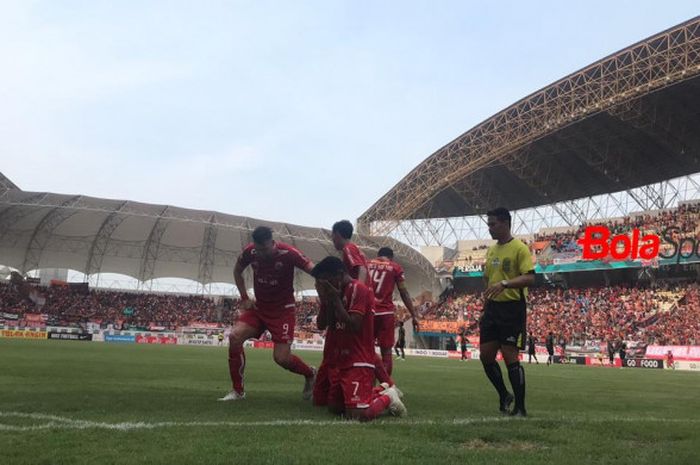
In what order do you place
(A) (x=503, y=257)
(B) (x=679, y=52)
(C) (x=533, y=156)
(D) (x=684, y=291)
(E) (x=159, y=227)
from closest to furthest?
(A) (x=503, y=257)
(B) (x=679, y=52)
(D) (x=684, y=291)
(C) (x=533, y=156)
(E) (x=159, y=227)

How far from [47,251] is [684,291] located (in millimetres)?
53901

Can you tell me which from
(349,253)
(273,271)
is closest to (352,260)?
(349,253)

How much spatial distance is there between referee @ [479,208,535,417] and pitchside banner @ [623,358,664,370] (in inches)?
1150

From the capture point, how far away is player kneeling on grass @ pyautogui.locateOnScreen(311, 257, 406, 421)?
6.00 metres

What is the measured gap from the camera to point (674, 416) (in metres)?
7.22

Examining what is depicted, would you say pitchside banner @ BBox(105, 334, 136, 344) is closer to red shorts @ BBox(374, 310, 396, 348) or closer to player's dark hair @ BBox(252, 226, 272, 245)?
red shorts @ BBox(374, 310, 396, 348)

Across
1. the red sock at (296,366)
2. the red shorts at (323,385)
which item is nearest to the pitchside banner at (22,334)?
the red sock at (296,366)

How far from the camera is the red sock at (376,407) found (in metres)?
5.91

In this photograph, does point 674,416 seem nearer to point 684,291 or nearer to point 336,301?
point 336,301

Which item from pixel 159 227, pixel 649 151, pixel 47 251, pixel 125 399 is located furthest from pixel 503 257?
pixel 47 251

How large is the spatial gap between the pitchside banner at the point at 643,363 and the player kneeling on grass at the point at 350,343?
30.4 meters

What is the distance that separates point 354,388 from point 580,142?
4512cm

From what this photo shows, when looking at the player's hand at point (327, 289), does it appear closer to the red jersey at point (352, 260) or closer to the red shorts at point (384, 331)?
the red jersey at point (352, 260)

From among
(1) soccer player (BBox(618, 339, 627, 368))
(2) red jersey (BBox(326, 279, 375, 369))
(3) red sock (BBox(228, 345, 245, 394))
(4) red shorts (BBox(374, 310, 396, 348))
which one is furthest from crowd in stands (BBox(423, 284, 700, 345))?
(2) red jersey (BBox(326, 279, 375, 369))
